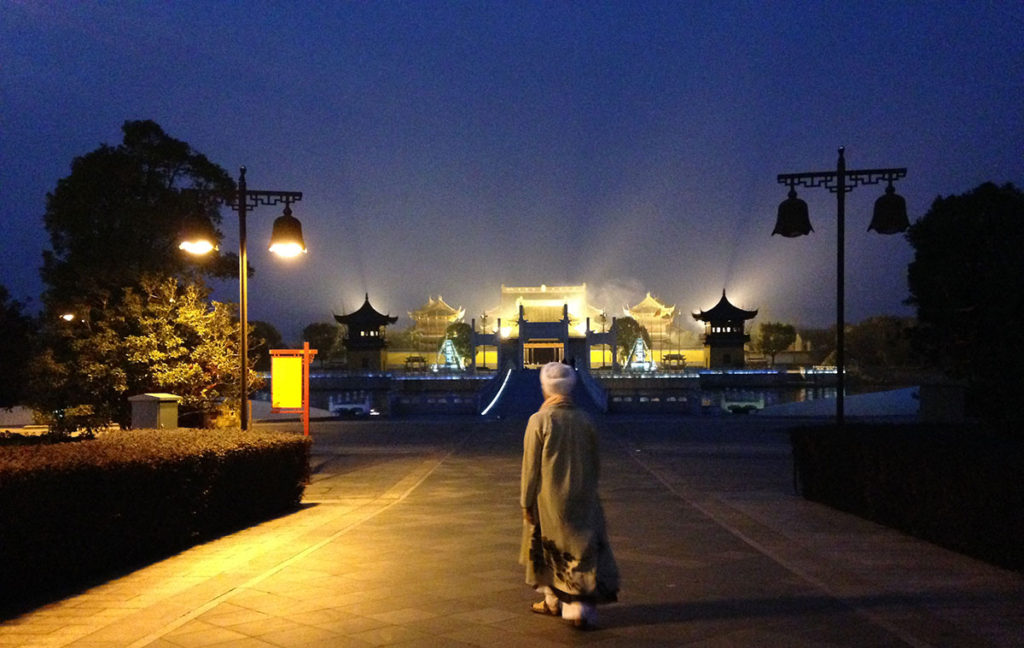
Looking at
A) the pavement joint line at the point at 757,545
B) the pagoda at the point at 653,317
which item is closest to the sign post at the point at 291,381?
the pavement joint line at the point at 757,545

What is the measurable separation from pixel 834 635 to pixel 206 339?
44.8 feet

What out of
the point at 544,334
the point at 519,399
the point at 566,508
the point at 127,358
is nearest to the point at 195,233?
the point at 127,358

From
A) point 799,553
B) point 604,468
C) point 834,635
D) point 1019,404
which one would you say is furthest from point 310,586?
point 1019,404

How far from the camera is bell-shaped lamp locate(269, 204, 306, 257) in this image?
1209cm

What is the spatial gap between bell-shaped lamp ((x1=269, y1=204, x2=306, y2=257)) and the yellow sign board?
2.46 metres

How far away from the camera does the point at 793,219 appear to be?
12.1 m

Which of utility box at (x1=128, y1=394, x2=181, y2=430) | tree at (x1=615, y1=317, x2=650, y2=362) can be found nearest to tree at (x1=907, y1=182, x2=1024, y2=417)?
utility box at (x1=128, y1=394, x2=181, y2=430)

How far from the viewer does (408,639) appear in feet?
17.6

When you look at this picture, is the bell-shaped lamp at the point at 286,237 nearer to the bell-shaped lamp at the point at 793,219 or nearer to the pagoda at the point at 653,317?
the bell-shaped lamp at the point at 793,219

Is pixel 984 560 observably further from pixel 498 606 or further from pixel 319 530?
pixel 319 530

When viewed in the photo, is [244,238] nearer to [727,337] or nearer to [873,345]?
[727,337]

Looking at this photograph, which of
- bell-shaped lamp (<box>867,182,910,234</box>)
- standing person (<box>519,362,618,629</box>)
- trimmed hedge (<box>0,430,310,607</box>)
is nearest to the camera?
standing person (<box>519,362,618,629</box>)

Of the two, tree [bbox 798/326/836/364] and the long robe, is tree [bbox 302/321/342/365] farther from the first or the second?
the long robe

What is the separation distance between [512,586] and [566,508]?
162cm
